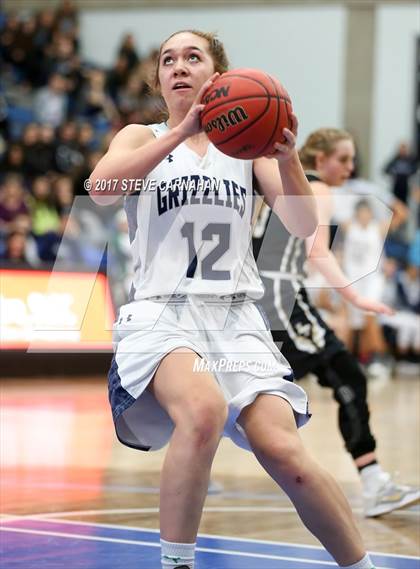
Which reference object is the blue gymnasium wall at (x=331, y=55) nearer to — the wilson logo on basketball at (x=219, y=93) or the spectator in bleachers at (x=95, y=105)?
the spectator in bleachers at (x=95, y=105)

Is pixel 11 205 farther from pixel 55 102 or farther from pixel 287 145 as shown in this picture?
pixel 287 145

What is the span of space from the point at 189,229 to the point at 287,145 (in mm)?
489

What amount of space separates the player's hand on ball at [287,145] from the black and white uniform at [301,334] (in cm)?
229

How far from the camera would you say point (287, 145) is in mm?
3500

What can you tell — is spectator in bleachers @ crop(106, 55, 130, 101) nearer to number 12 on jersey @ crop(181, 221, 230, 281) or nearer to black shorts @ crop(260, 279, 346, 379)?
black shorts @ crop(260, 279, 346, 379)

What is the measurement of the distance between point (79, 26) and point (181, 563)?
18.1 meters

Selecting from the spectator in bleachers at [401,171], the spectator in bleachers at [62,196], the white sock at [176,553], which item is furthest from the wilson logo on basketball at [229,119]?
the spectator in bleachers at [401,171]

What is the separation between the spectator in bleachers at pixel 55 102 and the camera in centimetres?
1747

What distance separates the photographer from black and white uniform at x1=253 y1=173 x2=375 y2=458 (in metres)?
5.85

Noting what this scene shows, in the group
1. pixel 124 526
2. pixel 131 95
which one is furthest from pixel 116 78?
pixel 124 526

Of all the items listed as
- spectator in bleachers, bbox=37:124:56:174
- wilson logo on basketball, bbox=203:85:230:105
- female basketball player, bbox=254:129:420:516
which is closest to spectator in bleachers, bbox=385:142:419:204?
spectator in bleachers, bbox=37:124:56:174

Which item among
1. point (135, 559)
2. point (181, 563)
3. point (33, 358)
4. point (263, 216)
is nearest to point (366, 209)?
point (33, 358)

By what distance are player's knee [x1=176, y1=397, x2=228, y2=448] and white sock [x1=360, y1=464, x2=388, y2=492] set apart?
238 centimetres

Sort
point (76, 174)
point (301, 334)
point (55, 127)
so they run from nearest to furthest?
point (301, 334), point (76, 174), point (55, 127)
